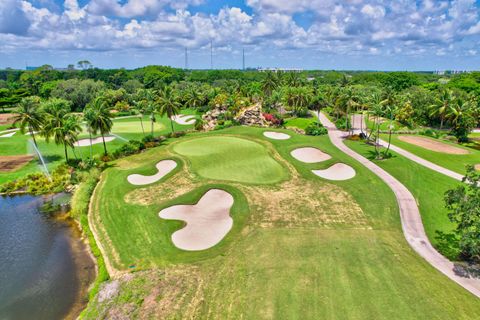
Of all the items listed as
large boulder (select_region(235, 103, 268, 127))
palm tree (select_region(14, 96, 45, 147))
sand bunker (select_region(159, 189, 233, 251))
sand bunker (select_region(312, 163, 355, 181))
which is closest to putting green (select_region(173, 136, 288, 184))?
sand bunker (select_region(312, 163, 355, 181))

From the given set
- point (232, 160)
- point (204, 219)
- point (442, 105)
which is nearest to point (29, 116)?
point (232, 160)

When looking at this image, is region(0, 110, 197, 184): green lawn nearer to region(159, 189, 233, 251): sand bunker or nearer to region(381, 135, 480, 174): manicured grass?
region(159, 189, 233, 251): sand bunker

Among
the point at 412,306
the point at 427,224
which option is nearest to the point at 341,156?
the point at 427,224

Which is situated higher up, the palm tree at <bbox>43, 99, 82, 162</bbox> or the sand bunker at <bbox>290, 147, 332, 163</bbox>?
the palm tree at <bbox>43, 99, 82, 162</bbox>

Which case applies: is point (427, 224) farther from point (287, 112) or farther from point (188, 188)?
point (287, 112)

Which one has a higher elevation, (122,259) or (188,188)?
(188,188)

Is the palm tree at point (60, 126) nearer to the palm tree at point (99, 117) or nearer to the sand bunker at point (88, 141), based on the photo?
the palm tree at point (99, 117)

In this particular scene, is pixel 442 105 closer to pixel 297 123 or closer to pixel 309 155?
pixel 297 123
